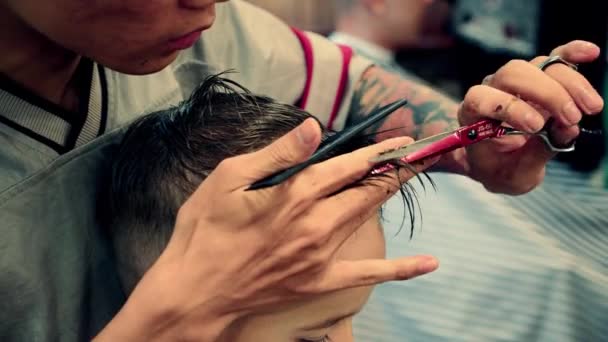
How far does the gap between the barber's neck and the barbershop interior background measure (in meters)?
1.19

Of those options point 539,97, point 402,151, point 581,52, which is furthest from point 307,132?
point 581,52

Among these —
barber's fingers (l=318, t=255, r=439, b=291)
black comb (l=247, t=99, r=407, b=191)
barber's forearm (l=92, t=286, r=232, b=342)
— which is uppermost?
black comb (l=247, t=99, r=407, b=191)

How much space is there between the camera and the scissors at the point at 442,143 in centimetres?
84

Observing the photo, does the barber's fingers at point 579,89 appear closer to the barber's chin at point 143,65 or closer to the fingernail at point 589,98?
the fingernail at point 589,98

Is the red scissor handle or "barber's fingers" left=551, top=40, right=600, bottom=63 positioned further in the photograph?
"barber's fingers" left=551, top=40, right=600, bottom=63

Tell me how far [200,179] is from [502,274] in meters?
0.84

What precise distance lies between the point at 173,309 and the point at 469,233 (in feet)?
3.32

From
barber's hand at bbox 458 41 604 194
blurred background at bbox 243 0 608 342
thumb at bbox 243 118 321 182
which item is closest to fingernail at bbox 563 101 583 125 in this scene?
barber's hand at bbox 458 41 604 194

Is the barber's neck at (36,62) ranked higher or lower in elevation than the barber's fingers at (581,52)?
lower

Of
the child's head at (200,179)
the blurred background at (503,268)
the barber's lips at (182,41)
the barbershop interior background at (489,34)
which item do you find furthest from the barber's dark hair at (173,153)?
the barbershop interior background at (489,34)

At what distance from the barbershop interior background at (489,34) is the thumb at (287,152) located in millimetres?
1111

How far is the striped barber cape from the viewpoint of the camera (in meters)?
1.43

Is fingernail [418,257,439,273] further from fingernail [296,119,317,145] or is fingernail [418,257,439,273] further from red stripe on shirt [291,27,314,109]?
red stripe on shirt [291,27,314,109]

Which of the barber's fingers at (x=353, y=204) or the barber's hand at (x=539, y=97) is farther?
the barber's hand at (x=539, y=97)
